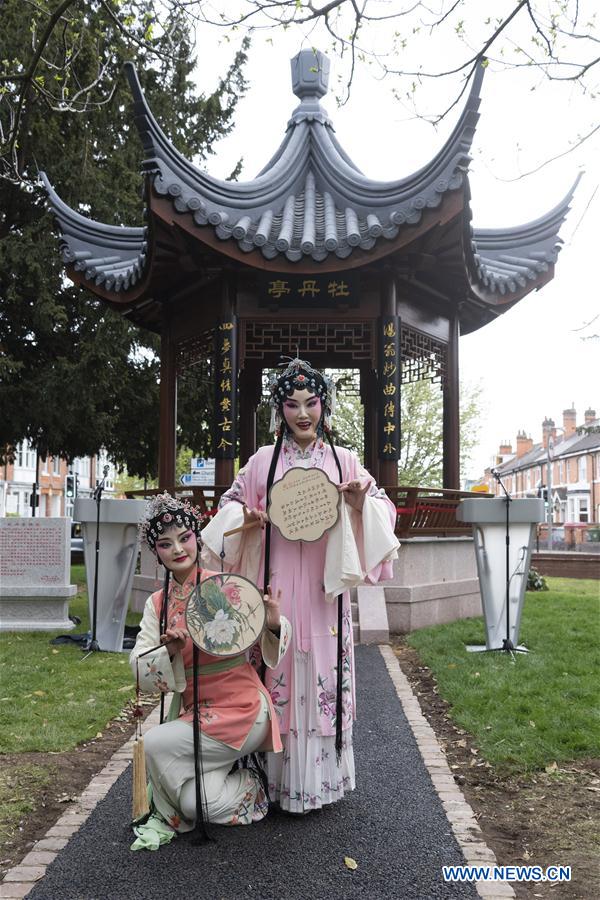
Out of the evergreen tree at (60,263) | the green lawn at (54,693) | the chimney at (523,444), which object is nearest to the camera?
the green lawn at (54,693)

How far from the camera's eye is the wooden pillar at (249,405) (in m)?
11.8

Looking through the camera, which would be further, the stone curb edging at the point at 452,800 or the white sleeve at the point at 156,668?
the white sleeve at the point at 156,668

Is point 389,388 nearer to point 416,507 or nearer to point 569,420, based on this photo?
point 416,507

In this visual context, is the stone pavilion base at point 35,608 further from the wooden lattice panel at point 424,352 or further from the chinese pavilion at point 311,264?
the wooden lattice panel at point 424,352

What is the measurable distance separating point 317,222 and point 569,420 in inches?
2003

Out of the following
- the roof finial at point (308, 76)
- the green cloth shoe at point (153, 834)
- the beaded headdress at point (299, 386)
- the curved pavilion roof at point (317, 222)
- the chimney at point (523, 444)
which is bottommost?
the green cloth shoe at point (153, 834)

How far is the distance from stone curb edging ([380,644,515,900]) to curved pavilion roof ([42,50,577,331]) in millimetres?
4791

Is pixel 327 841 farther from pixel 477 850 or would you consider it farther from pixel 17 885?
pixel 17 885

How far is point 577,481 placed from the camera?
51625 mm

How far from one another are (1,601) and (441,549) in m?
5.37

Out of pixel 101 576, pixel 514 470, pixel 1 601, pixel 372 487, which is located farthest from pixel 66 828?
pixel 514 470

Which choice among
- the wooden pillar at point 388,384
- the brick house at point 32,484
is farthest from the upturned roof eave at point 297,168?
the brick house at point 32,484

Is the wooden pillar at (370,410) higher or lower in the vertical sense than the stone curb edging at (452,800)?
higher

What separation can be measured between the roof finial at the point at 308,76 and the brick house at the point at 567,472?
114 ft
